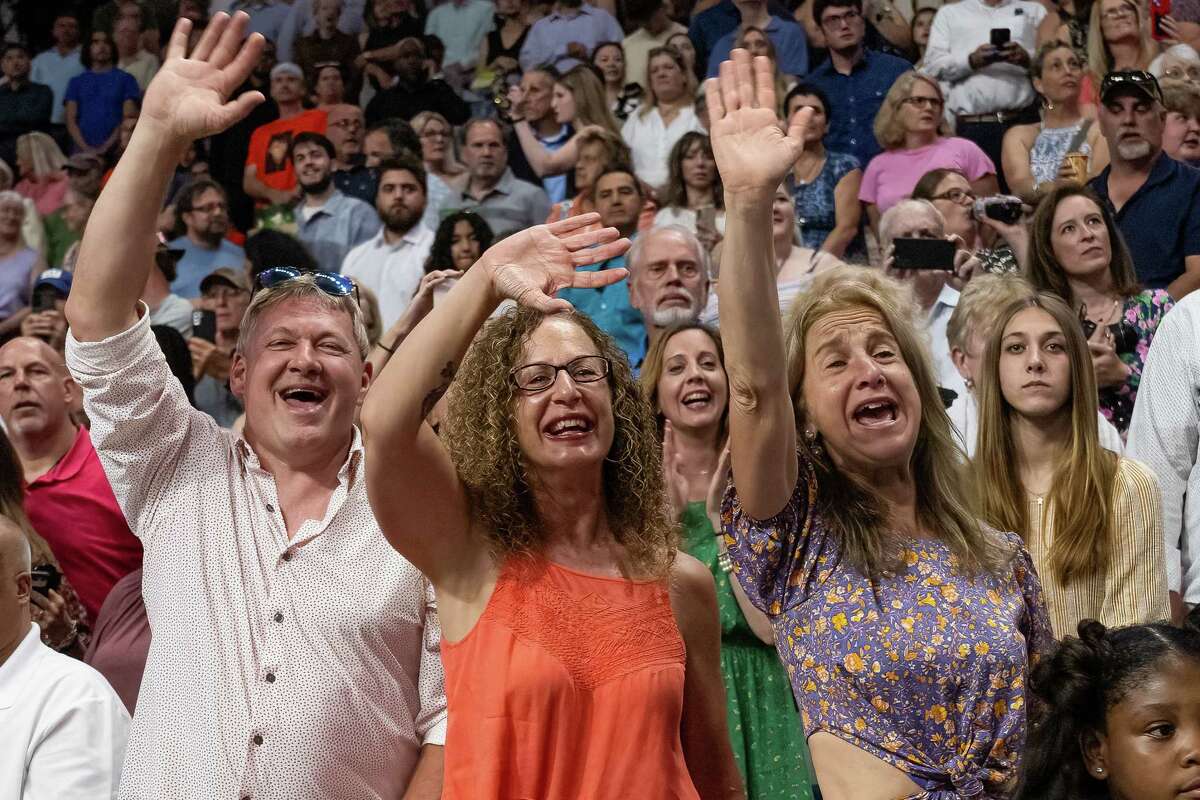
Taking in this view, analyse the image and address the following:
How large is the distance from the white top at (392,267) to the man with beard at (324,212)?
18.0 inches

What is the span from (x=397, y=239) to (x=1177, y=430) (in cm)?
402

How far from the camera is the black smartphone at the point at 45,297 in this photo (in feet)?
20.0

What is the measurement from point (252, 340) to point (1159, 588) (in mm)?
1715

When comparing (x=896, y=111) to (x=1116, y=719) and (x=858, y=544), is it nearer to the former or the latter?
(x=858, y=544)

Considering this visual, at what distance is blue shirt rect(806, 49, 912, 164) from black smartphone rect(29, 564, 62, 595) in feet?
14.3

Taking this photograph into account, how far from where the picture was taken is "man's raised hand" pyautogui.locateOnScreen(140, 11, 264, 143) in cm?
239

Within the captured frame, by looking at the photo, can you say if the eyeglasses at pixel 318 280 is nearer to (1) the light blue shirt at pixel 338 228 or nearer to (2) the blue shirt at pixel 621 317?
(2) the blue shirt at pixel 621 317

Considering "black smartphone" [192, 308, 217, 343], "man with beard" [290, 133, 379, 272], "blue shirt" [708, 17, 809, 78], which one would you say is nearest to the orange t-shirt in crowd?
"man with beard" [290, 133, 379, 272]

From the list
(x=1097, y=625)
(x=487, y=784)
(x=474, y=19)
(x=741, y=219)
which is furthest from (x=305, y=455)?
(x=474, y=19)

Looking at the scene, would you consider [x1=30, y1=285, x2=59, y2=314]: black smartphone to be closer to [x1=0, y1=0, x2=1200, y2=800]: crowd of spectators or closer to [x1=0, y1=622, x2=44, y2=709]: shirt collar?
[x1=0, y1=0, x2=1200, y2=800]: crowd of spectators

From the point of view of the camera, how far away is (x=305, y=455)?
102 inches

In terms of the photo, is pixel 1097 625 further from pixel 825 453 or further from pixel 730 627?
pixel 730 627

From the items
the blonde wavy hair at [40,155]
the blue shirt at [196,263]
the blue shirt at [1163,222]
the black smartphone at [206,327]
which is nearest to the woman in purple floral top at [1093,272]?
the blue shirt at [1163,222]

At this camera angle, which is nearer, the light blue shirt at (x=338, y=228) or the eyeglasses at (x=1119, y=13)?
the eyeglasses at (x=1119, y=13)
